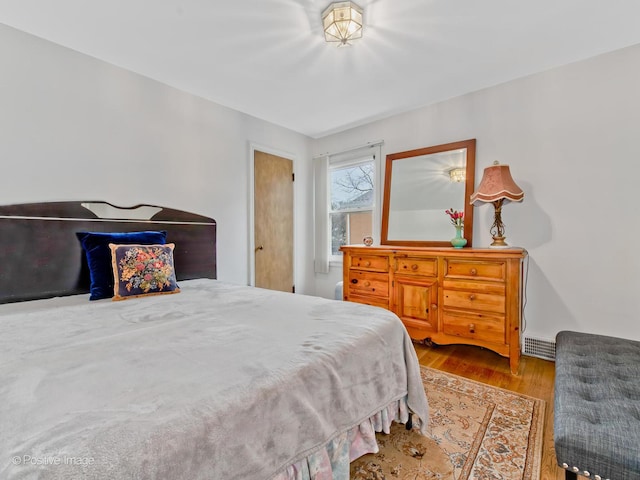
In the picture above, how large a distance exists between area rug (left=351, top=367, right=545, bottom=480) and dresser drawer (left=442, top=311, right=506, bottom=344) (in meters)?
0.46

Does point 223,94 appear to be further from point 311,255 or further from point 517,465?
point 517,465

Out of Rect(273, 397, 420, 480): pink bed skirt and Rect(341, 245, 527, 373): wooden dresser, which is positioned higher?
Rect(341, 245, 527, 373): wooden dresser

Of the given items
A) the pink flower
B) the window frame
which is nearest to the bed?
the pink flower

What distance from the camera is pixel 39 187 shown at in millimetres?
2072

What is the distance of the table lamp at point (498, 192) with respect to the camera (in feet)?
8.08

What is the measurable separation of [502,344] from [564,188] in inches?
55.3

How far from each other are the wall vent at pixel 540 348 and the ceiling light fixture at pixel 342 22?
2.87 meters

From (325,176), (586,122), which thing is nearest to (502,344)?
(586,122)

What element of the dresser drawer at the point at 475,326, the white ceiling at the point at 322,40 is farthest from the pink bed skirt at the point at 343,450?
the white ceiling at the point at 322,40

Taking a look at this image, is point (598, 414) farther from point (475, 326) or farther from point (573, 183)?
point (573, 183)

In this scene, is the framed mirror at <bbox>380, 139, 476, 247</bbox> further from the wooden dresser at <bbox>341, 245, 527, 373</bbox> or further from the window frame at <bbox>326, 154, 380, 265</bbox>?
the wooden dresser at <bbox>341, 245, 527, 373</bbox>

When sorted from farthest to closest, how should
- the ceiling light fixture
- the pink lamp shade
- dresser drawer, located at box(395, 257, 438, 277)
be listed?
1. dresser drawer, located at box(395, 257, 438, 277)
2. the pink lamp shade
3. the ceiling light fixture

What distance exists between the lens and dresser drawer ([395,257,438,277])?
8.68ft

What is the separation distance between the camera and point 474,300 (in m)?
2.43
